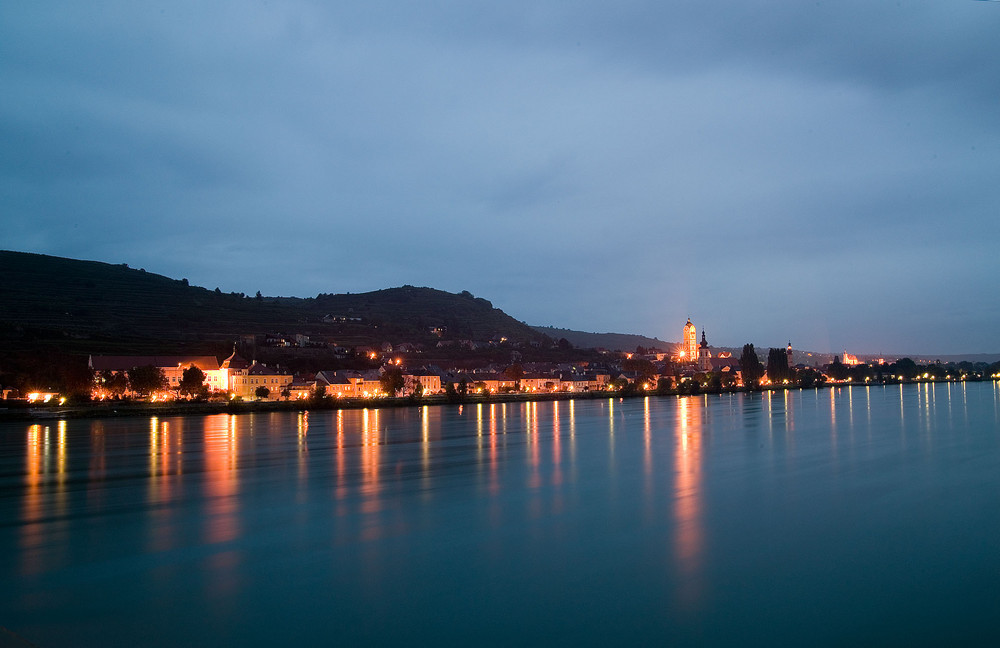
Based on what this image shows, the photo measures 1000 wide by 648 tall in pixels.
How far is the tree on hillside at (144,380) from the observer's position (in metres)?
37.6

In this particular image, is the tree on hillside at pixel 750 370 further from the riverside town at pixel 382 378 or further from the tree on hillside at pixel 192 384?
the tree on hillside at pixel 192 384

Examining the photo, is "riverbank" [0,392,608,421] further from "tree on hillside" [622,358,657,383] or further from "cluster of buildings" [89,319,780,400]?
"tree on hillside" [622,358,657,383]

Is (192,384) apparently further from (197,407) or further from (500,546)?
(500,546)

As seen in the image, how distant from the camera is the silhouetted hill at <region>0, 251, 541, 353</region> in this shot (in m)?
52.3

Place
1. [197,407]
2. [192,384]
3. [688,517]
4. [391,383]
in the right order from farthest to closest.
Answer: [391,383]
[192,384]
[197,407]
[688,517]

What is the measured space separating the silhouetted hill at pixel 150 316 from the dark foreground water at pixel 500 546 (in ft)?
127

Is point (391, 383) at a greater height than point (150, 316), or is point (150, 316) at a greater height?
point (150, 316)

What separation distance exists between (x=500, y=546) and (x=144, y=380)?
34.9m

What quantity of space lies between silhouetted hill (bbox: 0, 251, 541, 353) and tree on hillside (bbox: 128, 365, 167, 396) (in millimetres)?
9179

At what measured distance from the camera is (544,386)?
183 feet

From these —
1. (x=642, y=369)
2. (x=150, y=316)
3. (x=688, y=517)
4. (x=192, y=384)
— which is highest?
(x=150, y=316)

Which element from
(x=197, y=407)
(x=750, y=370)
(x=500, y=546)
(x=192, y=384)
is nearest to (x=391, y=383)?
(x=192, y=384)

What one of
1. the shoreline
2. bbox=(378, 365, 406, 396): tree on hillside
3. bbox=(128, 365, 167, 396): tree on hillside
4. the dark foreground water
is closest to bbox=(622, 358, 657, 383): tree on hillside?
the shoreline

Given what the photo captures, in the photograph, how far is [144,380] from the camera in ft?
123
